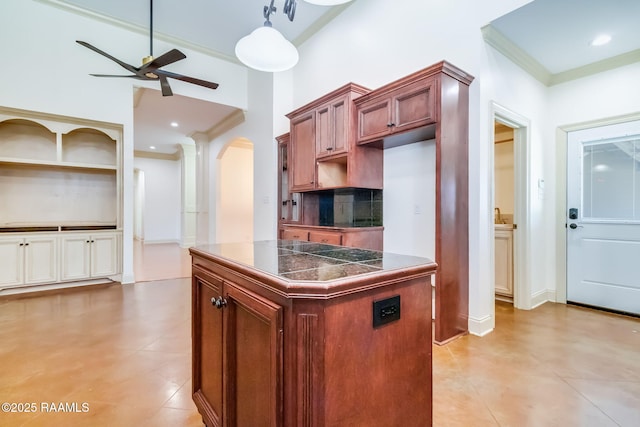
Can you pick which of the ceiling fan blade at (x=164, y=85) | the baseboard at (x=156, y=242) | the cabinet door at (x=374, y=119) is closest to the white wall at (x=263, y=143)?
the ceiling fan blade at (x=164, y=85)

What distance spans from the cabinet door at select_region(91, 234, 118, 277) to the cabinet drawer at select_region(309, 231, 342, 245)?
293 cm

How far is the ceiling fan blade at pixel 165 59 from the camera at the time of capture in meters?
3.01

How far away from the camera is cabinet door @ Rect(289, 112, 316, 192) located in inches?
144

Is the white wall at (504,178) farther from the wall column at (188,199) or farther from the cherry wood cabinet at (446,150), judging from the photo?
the wall column at (188,199)

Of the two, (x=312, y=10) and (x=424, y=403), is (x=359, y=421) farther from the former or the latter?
(x=312, y=10)

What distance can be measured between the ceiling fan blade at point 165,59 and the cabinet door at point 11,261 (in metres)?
2.67

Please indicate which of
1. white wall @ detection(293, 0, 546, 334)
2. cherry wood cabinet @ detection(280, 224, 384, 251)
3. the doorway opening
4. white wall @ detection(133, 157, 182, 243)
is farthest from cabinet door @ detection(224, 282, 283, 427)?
white wall @ detection(133, 157, 182, 243)

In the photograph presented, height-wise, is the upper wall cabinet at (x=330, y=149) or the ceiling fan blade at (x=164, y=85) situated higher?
the ceiling fan blade at (x=164, y=85)

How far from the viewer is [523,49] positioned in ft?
9.62

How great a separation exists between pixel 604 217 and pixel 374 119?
2.67 meters

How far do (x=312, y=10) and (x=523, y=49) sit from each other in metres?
2.69

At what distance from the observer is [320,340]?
0.77 meters

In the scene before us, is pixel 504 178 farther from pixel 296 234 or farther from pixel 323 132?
pixel 296 234

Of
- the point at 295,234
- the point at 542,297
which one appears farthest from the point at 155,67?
the point at 542,297
